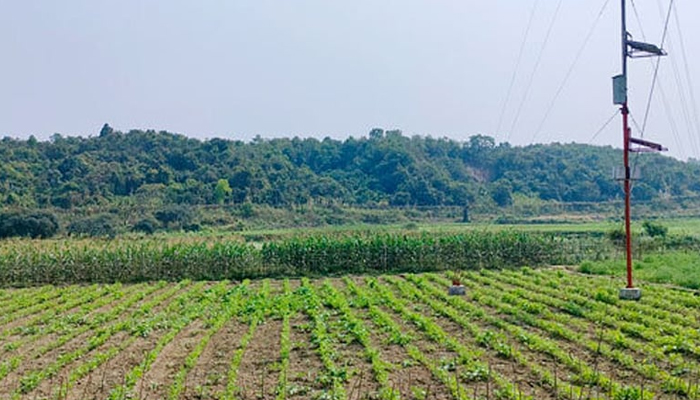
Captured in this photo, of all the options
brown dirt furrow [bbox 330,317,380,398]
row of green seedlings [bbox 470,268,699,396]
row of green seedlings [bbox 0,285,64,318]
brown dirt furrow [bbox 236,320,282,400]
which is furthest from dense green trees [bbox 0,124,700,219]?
brown dirt furrow [bbox 330,317,380,398]

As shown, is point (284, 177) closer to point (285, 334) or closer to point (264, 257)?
point (264, 257)

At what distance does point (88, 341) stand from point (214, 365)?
373cm

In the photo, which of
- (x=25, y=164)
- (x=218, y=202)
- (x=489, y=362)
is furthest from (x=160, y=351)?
(x=25, y=164)

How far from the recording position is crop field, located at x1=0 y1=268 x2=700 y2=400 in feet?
30.4

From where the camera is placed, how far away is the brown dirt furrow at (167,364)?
934 cm

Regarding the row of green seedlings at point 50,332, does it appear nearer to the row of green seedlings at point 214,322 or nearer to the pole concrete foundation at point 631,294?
the row of green seedlings at point 214,322

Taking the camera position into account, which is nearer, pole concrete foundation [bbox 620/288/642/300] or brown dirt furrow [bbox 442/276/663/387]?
brown dirt furrow [bbox 442/276/663/387]

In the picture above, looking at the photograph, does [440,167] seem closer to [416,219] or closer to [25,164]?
[416,219]

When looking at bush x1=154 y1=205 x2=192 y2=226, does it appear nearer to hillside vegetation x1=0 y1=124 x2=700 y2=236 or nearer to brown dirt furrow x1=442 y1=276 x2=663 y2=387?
hillside vegetation x1=0 y1=124 x2=700 y2=236

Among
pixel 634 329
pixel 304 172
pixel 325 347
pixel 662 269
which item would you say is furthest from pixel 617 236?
pixel 304 172

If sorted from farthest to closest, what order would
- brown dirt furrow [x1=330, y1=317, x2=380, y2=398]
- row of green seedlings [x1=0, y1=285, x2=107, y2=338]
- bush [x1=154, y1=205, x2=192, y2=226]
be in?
bush [x1=154, y1=205, x2=192, y2=226]
row of green seedlings [x1=0, y1=285, x2=107, y2=338]
brown dirt furrow [x1=330, y1=317, x2=380, y2=398]

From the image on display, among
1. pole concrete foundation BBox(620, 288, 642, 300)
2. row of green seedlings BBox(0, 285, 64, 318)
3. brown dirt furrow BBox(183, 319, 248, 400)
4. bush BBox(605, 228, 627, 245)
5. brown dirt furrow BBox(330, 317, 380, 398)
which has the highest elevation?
bush BBox(605, 228, 627, 245)

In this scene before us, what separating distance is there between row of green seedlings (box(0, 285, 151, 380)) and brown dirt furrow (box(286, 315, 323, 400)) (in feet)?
14.8

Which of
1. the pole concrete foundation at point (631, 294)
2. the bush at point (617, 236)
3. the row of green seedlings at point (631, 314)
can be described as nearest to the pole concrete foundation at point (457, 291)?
the row of green seedlings at point (631, 314)
